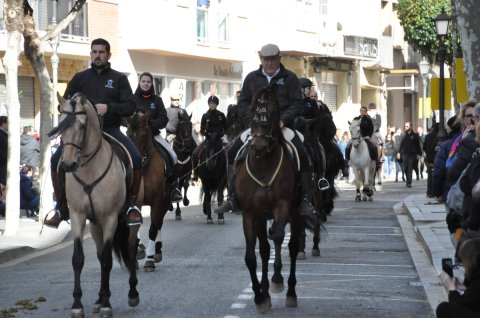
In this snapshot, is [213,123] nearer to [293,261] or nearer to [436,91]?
[436,91]

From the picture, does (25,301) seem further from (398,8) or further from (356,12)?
(398,8)

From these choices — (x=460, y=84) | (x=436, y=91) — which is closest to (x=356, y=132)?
(x=436, y=91)

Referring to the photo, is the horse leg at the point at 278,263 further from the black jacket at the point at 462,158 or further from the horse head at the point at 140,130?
the horse head at the point at 140,130

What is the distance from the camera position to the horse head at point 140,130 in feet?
54.3

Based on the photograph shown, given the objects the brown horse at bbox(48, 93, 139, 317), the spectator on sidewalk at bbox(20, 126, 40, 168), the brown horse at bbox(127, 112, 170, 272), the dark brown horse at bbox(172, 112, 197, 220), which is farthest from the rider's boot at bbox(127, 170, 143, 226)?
the spectator on sidewalk at bbox(20, 126, 40, 168)

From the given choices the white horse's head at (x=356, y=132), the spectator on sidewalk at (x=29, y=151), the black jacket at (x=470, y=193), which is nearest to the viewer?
the black jacket at (x=470, y=193)

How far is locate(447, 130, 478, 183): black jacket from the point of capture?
12.3 m

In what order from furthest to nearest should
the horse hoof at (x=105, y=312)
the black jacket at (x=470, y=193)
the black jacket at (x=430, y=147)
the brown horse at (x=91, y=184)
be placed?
1. the black jacket at (x=430, y=147)
2. the brown horse at (x=91, y=184)
3. the horse hoof at (x=105, y=312)
4. the black jacket at (x=470, y=193)

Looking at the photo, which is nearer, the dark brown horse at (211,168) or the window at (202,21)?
the dark brown horse at (211,168)

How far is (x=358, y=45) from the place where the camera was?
64.6m

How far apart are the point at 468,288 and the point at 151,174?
9041 mm

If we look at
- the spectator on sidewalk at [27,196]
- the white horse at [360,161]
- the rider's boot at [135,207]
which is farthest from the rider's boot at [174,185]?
the white horse at [360,161]

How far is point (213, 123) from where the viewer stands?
2547 centimetres

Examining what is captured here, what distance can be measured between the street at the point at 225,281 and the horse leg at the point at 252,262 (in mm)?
94
